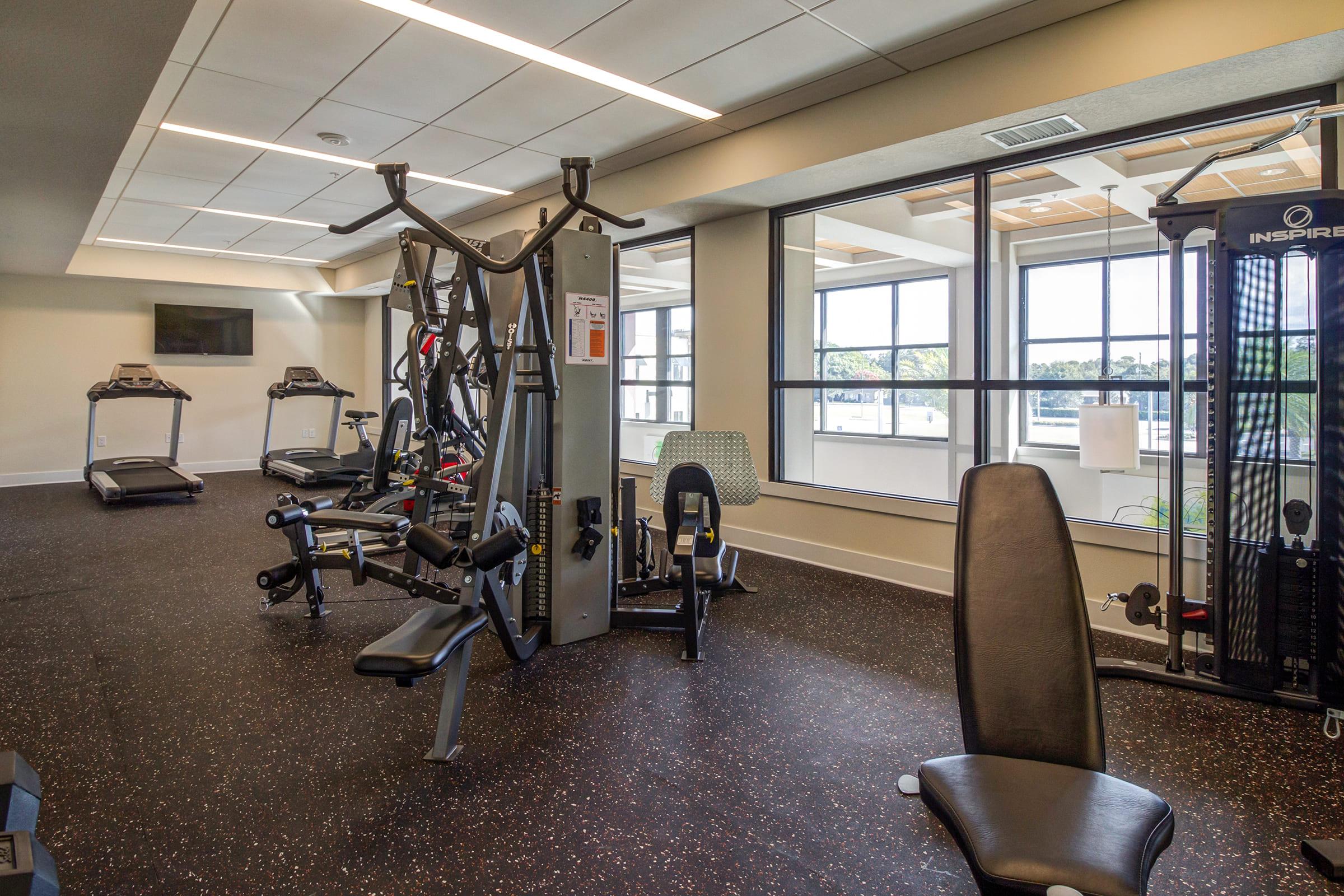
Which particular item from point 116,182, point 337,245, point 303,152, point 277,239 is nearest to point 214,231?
point 277,239

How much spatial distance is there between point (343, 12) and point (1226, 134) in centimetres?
438

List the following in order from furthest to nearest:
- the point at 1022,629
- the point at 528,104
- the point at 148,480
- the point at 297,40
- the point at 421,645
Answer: the point at 148,480
the point at 528,104
the point at 297,40
the point at 421,645
the point at 1022,629

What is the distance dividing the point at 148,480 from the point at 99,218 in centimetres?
245

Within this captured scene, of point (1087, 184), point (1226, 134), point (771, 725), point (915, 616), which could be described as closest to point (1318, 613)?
point (915, 616)

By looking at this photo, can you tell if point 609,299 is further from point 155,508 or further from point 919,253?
point 155,508

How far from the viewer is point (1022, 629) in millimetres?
1297

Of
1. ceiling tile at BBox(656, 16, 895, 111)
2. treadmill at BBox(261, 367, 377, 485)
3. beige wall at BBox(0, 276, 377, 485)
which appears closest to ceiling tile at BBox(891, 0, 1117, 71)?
ceiling tile at BBox(656, 16, 895, 111)

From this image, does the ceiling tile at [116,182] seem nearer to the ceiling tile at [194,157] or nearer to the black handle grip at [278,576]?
the ceiling tile at [194,157]

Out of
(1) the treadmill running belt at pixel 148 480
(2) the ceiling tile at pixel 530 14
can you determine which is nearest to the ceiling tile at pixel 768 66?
(2) the ceiling tile at pixel 530 14

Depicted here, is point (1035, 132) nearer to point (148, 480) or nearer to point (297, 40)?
point (297, 40)

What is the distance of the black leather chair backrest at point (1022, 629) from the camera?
4.12ft

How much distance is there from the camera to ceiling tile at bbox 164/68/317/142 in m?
3.56

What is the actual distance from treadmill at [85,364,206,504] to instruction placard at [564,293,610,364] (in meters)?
5.64

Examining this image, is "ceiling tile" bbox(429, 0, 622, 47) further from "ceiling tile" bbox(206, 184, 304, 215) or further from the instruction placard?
"ceiling tile" bbox(206, 184, 304, 215)
